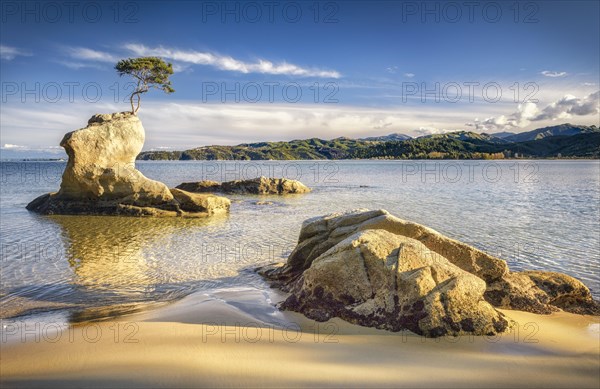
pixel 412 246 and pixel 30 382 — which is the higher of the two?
pixel 412 246

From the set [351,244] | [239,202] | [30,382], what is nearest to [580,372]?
[351,244]

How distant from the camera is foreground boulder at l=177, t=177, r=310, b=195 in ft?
149

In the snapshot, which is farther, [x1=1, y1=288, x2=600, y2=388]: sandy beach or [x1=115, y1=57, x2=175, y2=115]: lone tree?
[x1=115, y1=57, x2=175, y2=115]: lone tree

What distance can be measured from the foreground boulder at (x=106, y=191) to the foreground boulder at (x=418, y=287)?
18949 mm

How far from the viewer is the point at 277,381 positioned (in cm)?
581

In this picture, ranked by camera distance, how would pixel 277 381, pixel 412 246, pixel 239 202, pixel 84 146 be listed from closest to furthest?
pixel 277 381 < pixel 412 246 < pixel 84 146 < pixel 239 202

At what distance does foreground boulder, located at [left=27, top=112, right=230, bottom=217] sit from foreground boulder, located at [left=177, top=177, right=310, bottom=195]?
51.3 feet

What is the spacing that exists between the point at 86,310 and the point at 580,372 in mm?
10141

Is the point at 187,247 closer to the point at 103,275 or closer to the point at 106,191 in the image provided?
the point at 103,275

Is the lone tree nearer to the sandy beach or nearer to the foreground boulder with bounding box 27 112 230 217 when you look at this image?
the foreground boulder with bounding box 27 112 230 217

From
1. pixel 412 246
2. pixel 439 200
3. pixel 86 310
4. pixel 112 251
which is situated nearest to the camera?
pixel 412 246

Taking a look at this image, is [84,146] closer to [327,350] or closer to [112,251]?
[112,251]

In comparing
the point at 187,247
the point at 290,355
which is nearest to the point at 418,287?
the point at 290,355

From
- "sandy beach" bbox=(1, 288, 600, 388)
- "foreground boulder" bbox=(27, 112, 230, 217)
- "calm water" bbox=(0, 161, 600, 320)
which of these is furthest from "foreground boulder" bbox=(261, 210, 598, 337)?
"foreground boulder" bbox=(27, 112, 230, 217)
